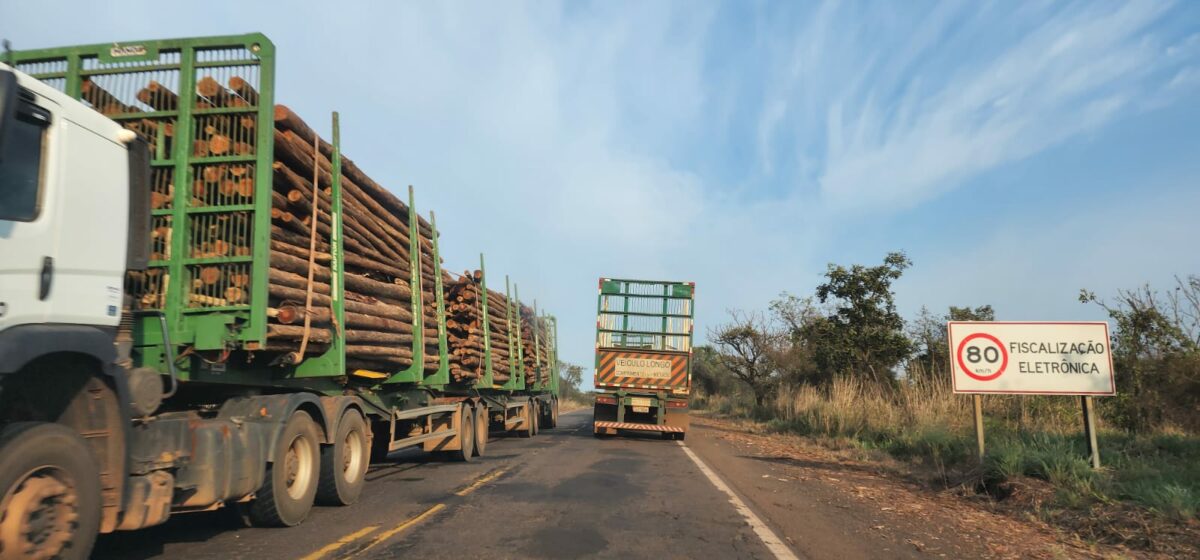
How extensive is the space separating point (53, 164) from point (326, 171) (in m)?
3.83

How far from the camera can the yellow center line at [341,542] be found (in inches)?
213

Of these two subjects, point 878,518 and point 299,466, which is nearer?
point 299,466

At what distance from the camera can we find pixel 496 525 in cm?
666

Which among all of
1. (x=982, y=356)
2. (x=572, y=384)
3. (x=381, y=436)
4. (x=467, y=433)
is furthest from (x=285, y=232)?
(x=572, y=384)

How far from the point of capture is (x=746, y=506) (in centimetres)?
818

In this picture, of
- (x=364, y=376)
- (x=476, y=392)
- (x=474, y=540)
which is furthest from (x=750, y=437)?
(x=474, y=540)

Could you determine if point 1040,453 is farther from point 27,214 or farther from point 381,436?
point 27,214

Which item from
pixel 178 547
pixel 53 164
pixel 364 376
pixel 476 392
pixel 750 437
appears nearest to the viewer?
pixel 53 164

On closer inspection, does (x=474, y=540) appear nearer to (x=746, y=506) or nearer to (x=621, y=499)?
(x=621, y=499)

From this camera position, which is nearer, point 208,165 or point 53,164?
point 53,164

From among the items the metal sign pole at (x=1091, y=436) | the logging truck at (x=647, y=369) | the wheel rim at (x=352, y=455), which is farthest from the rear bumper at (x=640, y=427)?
the wheel rim at (x=352, y=455)

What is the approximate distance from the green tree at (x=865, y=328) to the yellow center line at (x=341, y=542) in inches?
791

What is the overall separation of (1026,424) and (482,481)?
34.9ft

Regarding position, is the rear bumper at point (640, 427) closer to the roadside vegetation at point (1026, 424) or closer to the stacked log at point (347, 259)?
the roadside vegetation at point (1026, 424)
